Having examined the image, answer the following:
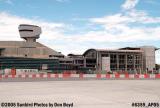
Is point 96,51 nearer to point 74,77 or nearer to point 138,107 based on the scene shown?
point 74,77

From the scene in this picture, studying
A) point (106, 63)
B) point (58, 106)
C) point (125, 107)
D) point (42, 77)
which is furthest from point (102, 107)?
point (106, 63)

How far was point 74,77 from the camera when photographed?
6269 centimetres

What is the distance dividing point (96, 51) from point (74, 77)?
136m

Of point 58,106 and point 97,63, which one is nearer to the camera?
point 58,106

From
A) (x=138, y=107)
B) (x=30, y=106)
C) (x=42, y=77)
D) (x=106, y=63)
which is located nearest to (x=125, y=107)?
(x=138, y=107)

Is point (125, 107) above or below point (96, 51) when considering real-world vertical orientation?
below

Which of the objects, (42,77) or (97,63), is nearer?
(42,77)

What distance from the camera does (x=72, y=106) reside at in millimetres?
14961

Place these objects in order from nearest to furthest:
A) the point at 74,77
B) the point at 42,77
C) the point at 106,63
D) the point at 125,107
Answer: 1. the point at 125,107
2. the point at 42,77
3. the point at 74,77
4. the point at 106,63

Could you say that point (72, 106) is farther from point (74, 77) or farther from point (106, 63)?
point (106, 63)

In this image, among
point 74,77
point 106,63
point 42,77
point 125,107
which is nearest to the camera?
point 125,107

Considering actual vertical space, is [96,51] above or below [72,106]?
above

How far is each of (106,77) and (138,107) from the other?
1763 inches

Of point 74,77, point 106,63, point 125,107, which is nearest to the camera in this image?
point 125,107
